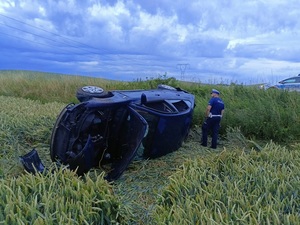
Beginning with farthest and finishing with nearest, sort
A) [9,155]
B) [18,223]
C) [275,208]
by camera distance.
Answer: [9,155] → [275,208] → [18,223]

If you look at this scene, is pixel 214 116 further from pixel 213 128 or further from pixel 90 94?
pixel 90 94

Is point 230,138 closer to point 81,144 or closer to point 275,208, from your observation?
point 81,144

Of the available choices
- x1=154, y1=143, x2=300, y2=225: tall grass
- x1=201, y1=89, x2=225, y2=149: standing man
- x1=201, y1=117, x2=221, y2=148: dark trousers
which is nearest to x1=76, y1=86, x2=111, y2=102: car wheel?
x1=154, y1=143, x2=300, y2=225: tall grass

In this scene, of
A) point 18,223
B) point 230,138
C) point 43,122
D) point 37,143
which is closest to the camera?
point 18,223

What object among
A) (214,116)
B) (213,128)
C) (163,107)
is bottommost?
(213,128)

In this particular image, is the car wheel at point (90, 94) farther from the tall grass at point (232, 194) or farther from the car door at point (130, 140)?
the tall grass at point (232, 194)

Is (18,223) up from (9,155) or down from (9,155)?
up

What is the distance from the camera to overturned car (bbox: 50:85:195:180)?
504 centimetres

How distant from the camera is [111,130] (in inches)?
217

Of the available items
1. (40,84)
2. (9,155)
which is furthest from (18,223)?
(40,84)

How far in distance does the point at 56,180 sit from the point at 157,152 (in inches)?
118

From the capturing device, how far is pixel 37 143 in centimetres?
684

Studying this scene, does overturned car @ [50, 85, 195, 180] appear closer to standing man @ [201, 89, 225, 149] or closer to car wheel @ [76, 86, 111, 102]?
car wheel @ [76, 86, 111, 102]

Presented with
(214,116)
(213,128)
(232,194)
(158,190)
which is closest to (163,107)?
(214,116)
